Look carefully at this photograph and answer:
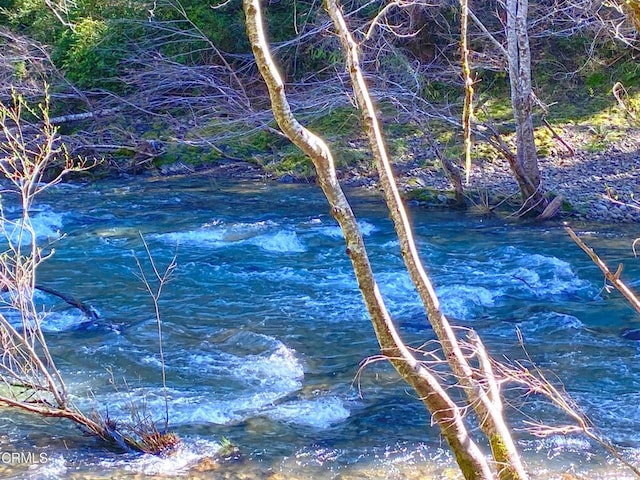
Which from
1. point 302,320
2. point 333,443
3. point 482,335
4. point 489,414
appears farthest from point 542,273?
point 489,414

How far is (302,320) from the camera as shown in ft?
26.7

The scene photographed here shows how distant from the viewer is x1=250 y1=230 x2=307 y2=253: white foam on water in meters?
11.0

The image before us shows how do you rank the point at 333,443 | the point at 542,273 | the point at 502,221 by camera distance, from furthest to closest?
the point at 502,221 < the point at 542,273 < the point at 333,443

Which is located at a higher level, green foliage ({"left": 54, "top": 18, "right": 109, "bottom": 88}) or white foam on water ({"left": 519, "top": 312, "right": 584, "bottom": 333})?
green foliage ({"left": 54, "top": 18, "right": 109, "bottom": 88})

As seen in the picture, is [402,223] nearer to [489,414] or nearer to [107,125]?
[489,414]

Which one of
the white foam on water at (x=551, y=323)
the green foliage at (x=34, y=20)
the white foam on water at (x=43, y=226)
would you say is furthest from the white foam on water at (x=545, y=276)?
the green foliage at (x=34, y=20)

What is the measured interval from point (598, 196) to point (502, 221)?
63.7 inches

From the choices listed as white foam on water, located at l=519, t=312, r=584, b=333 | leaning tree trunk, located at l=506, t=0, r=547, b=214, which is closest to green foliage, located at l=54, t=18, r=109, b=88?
leaning tree trunk, located at l=506, t=0, r=547, b=214

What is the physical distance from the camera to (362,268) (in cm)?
315

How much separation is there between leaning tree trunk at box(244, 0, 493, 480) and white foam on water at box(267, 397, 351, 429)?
2.54 meters

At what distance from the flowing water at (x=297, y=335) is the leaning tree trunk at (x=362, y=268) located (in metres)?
1.71

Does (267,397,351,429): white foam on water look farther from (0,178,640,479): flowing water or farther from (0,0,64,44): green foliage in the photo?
(0,0,64,44): green foliage

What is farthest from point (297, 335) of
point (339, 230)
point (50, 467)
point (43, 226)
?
point (43, 226)

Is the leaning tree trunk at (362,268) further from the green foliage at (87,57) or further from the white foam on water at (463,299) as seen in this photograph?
the green foliage at (87,57)
